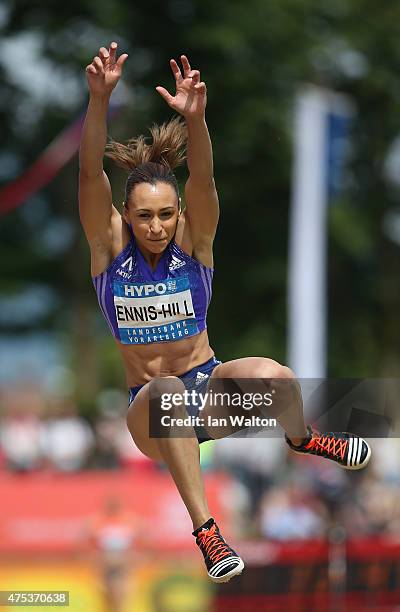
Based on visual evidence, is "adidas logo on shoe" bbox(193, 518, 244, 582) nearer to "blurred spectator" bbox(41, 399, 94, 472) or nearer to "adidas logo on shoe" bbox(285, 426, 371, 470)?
"adidas logo on shoe" bbox(285, 426, 371, 470)

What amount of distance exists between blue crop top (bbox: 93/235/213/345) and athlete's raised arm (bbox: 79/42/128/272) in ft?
0.93

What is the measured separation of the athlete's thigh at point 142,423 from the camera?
6.13m

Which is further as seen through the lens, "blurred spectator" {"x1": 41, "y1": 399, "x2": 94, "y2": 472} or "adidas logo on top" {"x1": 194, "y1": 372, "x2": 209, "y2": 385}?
"blurred spectator" {"x1": 41, "y1": 399, "x2": 94, "y2": 472}

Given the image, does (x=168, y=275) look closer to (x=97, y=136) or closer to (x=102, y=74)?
(x=97, y=136)

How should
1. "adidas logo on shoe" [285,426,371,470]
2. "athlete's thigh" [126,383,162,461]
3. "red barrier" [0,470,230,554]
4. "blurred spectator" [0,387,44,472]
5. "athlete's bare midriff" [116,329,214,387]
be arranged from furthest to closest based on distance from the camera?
"blurred spectator" [0,387,44,472]
"red barrier" [0,470,230,554]
"adidas logo on shoe" [285,426,371,470]
"athlete's bare midriff" [116,329,214,387]
"athlete's thigh" [126,383,162,461]

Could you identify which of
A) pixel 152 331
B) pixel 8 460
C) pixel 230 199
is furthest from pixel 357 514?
pixel 152 331

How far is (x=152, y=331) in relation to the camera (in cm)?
626

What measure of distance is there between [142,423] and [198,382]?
0.36 meters

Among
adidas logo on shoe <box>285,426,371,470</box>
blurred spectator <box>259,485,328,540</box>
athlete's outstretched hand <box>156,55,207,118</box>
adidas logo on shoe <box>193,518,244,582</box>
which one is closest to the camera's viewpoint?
adidas logo on shoe <box>193,518,244,582</box>

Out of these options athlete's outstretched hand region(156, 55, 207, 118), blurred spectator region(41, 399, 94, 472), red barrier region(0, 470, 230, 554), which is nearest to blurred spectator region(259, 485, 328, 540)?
red barrier region(0, 470, 230, 554)

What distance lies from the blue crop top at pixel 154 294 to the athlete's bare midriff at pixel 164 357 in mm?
57

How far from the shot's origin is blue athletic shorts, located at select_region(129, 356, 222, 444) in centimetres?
627

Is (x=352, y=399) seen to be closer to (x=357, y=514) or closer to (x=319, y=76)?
(x=357, y=514)

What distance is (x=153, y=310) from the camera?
20.3ft
